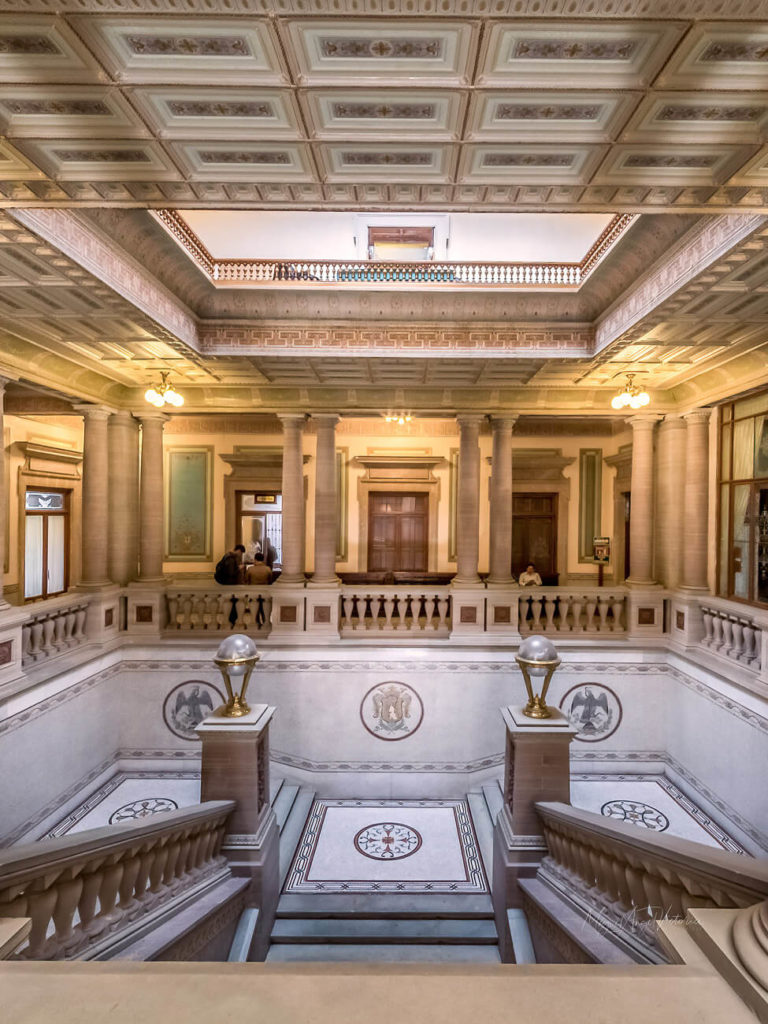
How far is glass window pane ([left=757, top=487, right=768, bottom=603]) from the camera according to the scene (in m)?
6.74

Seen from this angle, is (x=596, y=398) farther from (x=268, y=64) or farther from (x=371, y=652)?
(x=268, y=64)

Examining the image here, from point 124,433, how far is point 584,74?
7.64m

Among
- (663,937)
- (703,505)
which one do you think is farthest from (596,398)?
(663,937)

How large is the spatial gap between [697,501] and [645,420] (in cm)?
141

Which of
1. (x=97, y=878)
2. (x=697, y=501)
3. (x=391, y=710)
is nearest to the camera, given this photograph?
(x=97, y=878)

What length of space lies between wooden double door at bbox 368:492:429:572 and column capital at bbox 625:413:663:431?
4966 mm

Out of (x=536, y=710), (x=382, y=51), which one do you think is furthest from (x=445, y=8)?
(x=536, y=710)

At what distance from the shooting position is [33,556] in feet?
33.1

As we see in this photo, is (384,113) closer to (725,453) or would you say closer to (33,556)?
(725,453)

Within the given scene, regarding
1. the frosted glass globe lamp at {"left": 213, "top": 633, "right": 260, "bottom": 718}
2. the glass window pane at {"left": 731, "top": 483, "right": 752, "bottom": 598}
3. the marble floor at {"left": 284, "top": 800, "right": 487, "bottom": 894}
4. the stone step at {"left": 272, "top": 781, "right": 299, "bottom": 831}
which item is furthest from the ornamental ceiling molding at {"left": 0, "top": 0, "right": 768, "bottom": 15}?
the stone step at {"left": 272, "top": 781, "right": 299, "bottom": 831}

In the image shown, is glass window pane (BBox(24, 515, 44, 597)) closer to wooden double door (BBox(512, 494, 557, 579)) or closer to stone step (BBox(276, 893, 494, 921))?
stone step (BBox(276, 893, 494, 921))

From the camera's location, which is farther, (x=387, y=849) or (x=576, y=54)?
(x=387, y=849)

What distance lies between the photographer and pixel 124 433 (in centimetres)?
829

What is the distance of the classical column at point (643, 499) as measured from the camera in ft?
26.9
